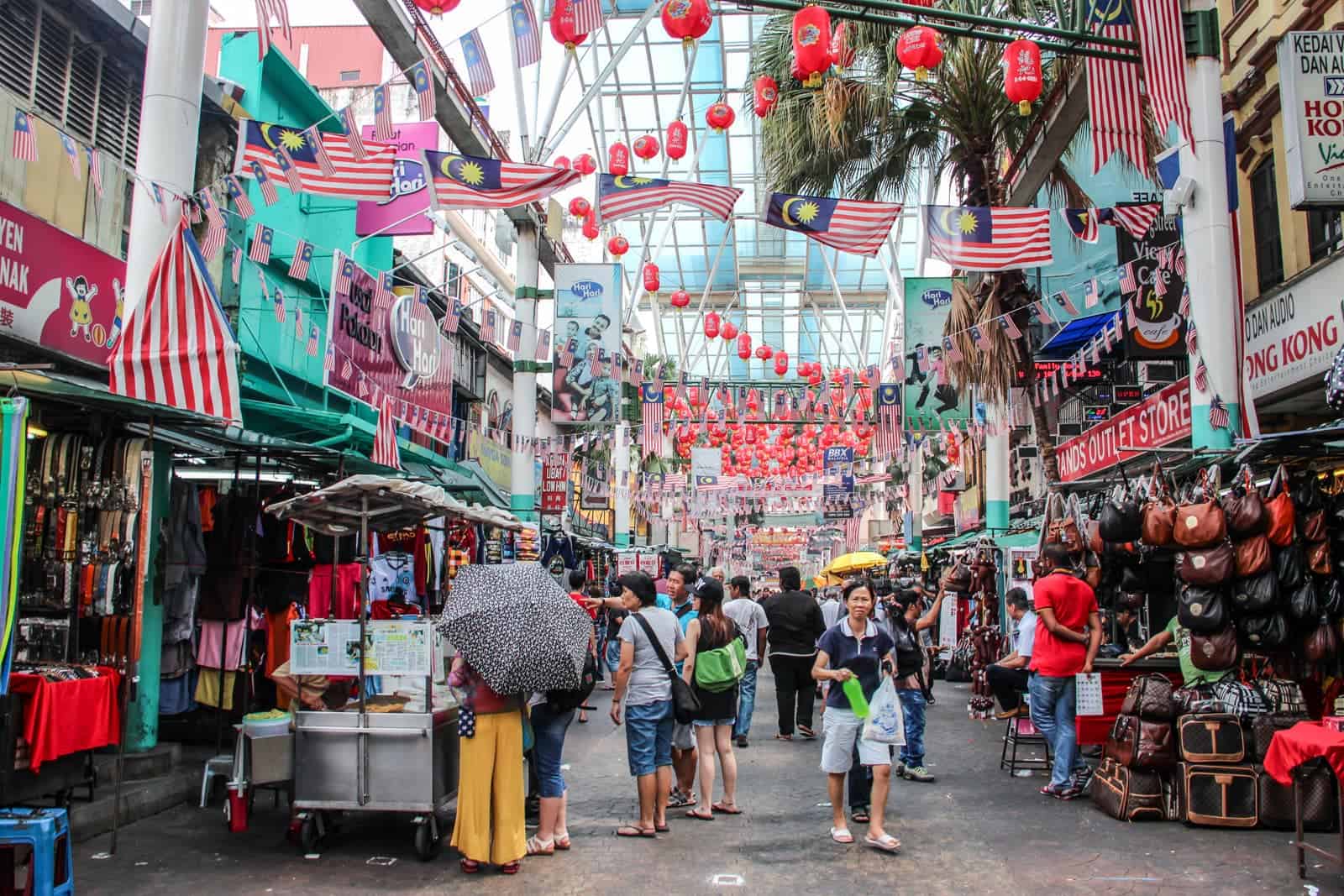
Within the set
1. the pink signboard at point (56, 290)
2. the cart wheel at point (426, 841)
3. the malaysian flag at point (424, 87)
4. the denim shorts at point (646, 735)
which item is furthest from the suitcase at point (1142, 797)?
the pink signboard at point (56, 290)

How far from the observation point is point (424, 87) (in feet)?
40.1

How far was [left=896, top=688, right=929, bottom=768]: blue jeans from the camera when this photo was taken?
10125 mm

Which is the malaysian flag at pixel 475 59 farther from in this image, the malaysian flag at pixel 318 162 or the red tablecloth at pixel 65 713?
the red tablecloth at pixel 65 713

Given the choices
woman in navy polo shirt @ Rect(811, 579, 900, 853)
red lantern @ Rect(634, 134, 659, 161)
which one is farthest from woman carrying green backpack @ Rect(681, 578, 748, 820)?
red lantern @ Rect(634, 134, 659, 161)

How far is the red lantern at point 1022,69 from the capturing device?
10688 mm

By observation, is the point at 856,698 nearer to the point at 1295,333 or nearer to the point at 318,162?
the point at 318,162

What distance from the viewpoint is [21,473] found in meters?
5.62

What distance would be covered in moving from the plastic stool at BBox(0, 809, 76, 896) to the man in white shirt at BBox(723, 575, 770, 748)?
8365 mm

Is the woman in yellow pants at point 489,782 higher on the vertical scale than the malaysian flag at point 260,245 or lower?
lower

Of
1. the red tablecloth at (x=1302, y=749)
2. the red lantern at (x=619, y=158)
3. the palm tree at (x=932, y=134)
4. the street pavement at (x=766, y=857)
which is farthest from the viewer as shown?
the red lantern at (x=619, y=158)

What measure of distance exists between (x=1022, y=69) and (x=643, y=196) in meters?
5.02

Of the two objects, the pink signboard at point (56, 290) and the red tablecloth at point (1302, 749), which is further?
the pink signboard at point (56, 290)

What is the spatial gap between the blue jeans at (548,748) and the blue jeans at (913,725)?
4059mm

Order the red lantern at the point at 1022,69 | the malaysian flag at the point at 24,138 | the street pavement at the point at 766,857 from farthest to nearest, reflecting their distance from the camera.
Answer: the red lantern at the point at 1022,69, the malaysian flag at the point at 24,138, the street pavement at the point at 766,857
